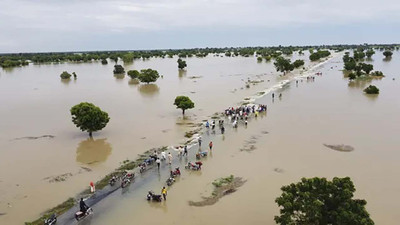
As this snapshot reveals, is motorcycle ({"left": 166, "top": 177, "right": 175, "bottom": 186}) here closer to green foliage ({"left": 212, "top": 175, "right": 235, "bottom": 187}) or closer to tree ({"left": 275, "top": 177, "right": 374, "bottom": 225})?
green foliage ({"left": 212, "top": 175, "right": 235, "bottom": 187})

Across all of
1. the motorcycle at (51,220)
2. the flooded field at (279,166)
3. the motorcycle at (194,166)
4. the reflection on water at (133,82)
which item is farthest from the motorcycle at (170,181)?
the reflection on water at (133,82)

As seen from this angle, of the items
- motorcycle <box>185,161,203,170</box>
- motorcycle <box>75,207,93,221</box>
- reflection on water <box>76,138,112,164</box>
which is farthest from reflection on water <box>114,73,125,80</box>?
motorcycle <box>75,207,93,221</box>

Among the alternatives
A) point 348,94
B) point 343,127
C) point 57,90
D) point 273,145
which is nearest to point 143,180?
point 273,145

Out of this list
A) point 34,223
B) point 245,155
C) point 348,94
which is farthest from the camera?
point 348,94

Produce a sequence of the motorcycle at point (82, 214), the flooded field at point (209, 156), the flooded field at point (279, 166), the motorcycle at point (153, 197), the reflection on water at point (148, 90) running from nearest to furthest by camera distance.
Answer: the motorcycle at point (82, 214) → the flooded field at point (279, 166) → the flooded field at point (209, 156) → the motorcycle at point (153, 197) → the reflection on water at point (148, 90)

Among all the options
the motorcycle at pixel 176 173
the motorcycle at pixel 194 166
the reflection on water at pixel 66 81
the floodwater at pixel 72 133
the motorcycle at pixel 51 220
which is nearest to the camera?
the motorcycle at pixel 51 220

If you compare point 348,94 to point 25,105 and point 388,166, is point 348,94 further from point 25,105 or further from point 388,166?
point 25,105

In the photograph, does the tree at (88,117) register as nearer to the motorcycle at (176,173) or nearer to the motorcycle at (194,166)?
the motorcycle at (194,166)
